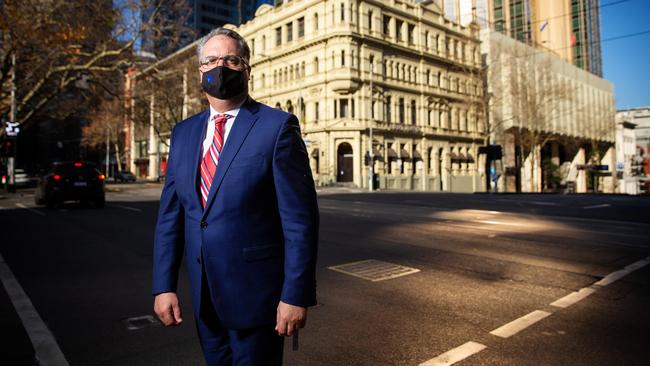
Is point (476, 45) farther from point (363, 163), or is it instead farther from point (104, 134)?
point (104, 134)

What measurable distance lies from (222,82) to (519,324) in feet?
11.0

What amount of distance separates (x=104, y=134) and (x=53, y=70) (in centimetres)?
4861

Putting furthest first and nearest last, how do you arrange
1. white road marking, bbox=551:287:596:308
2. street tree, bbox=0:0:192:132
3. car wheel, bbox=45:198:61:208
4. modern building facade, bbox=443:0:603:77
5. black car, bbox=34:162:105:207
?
modern building facade, bbox=443:0:603:77 < street tree, bbox=0:0:192:132 < car wheel, bbox=45:198:61:208 < black car, bbox=34:162:105:207 < white road marking, bbox=551:287:596:308

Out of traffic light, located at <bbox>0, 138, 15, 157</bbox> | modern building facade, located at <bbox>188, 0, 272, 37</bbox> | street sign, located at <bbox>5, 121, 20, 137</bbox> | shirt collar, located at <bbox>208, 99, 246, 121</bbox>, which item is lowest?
shirt collar, located at <bbox>208, 99, 246, 121</bbox>

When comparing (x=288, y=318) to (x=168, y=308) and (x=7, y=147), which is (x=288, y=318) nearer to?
(x=168, y=308)

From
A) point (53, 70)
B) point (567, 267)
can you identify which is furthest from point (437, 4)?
point (567, 267)

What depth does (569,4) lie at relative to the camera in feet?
236

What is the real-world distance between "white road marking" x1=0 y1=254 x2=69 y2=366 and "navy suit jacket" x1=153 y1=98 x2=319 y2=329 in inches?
75.7

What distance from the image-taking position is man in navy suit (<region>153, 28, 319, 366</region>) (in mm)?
1762

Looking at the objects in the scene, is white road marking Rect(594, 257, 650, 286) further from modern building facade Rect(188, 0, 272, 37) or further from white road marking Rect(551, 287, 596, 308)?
modern building facade Rect(188, 0, 272, 37)

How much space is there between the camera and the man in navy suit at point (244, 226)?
69.4 inches

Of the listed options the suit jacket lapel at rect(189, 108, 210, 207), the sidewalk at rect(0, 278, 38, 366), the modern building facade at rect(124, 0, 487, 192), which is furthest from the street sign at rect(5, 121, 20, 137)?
the suit jacket lapel at rect(189, 108, 210, 207)

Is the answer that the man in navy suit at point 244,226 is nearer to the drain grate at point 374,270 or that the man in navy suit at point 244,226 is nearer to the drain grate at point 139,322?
the drain grate at point 139,322

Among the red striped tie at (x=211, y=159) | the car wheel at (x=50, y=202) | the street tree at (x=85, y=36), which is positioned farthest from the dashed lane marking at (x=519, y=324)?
the street tree at (x=85, y=36)
